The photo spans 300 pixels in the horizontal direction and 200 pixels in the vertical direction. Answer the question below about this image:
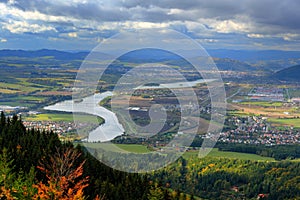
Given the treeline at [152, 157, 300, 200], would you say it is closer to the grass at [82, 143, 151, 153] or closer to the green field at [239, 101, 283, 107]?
the grass at [82, 143, 151, 153]

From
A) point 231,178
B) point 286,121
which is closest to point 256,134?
point 286,121

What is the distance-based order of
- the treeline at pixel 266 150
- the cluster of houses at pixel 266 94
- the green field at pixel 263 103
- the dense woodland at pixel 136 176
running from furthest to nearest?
the cluster of houses at pixel 266 94
the green field at pixel 263 103
the treeline at pixel 266 150
the dense woodland at pixel 136 176

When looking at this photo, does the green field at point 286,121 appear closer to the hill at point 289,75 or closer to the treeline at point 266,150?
the treeline at point 266,150

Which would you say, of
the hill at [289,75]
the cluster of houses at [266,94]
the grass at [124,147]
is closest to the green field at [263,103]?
the cluster of houses at [266,94]

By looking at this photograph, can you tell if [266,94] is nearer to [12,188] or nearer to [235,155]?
[235,155]

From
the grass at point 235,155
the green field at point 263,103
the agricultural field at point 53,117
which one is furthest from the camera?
the green field at point 263,103

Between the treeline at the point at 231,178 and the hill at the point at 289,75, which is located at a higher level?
the hill at the point at 289,75

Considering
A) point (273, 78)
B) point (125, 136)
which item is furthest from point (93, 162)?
point (273, 78)

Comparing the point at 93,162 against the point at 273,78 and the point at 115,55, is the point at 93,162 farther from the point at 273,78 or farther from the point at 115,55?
the point at 273,78
